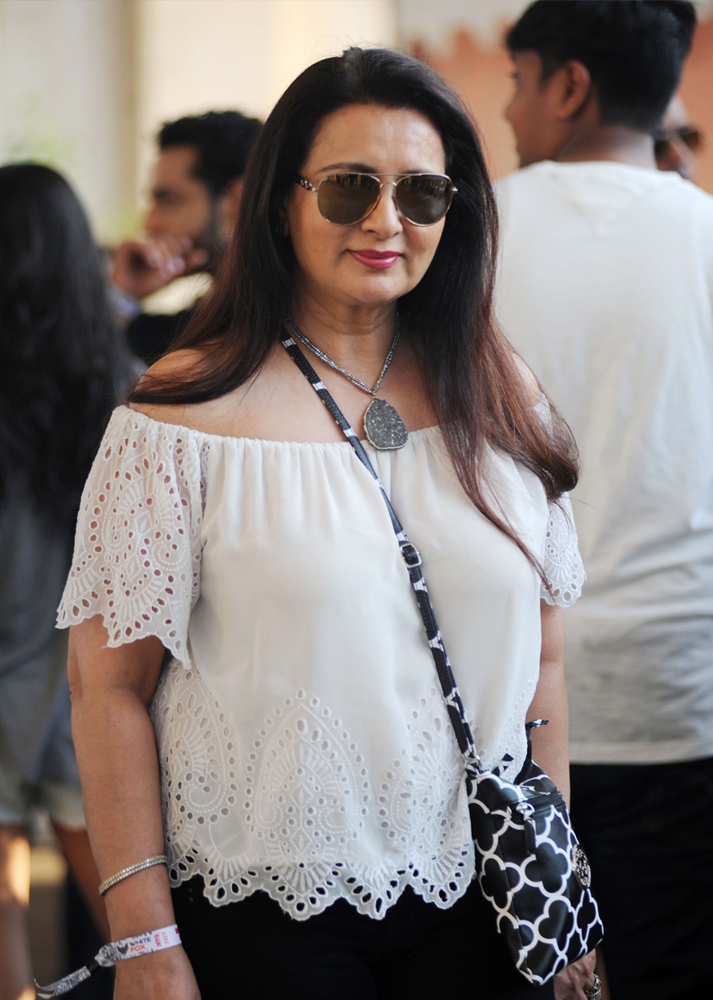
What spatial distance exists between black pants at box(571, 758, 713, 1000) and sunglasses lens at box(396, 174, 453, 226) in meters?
1.10

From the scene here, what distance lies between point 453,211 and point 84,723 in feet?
3.12

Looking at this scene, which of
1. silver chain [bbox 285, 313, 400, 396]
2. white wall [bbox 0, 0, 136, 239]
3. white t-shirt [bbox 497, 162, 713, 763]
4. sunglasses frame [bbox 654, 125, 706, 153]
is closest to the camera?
silver chain [bbox 285, 313, 400, 396]

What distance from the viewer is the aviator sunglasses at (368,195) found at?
1.38 metres

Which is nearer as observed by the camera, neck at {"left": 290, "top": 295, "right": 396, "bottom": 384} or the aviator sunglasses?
the aviator sunglasses

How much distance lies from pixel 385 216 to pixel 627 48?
1012 millimetres

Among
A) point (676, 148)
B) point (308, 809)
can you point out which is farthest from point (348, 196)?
point (676, 148)

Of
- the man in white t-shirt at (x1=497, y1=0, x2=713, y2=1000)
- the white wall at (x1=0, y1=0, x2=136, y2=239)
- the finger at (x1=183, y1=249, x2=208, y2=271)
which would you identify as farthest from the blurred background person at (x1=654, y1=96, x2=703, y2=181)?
the white wall at (x1=0, y1=0, x2=136, y2=239)

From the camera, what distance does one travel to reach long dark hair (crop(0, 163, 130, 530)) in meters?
2.15

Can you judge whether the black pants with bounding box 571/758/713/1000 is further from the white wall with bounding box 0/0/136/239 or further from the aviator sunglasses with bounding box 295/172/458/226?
the white wall with bounding box 0/0/136/239

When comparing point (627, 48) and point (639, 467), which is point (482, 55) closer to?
point (627, 48)

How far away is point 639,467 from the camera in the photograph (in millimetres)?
1890

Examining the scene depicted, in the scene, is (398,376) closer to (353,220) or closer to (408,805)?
(353,220)

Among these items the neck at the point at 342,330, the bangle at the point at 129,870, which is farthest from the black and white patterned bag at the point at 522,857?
the bangle at the point at 129,870

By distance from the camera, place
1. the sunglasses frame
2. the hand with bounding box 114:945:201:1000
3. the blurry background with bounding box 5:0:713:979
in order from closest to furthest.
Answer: the hand with bounding box 114:945:201:1000
the sunglasses frame
the blurry background with bounding box 5:0:713:979
